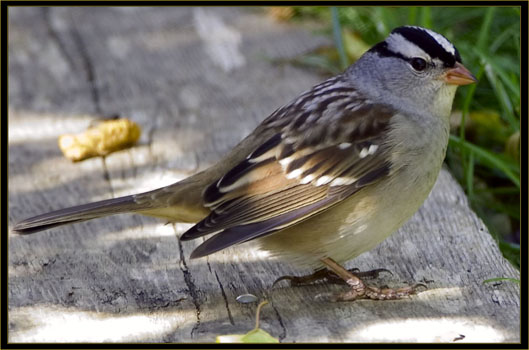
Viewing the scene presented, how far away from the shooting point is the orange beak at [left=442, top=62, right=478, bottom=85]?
3494mm

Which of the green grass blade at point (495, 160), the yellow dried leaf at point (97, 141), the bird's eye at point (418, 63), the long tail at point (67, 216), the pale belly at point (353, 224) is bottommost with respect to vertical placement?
the pale belly at point (353, 224)

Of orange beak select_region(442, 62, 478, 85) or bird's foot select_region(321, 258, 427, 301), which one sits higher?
orange beak select_region(442, 62, 478, 85)

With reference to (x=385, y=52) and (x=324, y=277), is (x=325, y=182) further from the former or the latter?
(x=385, y=52)

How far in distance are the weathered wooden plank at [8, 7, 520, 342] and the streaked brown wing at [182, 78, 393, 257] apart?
0.28 meters

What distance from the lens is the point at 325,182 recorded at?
3314 millimetres

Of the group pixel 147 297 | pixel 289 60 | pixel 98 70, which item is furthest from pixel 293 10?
pixel 147 297

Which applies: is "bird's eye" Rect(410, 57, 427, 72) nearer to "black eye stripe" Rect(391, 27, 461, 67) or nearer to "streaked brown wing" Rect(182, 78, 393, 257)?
"black eye stripe" Rect(391, 27, 461, 67)

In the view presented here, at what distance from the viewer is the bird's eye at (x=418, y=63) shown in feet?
11.7

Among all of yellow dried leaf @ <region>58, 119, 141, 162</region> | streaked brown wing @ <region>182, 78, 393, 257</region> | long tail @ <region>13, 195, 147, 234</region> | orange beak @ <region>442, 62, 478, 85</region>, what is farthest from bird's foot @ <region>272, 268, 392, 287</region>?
yellow dried leaf @ <region>58, 119, 141, 162</region>

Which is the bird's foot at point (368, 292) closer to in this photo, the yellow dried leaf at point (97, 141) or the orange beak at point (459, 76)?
the orange beak at point (459, 76)

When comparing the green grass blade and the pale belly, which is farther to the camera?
the green grass blade

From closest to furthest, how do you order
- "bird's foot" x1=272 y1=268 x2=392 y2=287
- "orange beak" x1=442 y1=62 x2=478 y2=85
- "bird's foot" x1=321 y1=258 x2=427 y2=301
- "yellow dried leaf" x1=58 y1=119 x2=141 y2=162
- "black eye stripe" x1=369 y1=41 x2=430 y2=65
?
"bird's foot" x1=321 y1=258 x2=427 y2=301 → "bird's foot" x1=272 y1=268 x2=392 y2=287 → "orange beak" x1=442 y1=62 x2=478 y2=85 → "black eye stripe" x1=369 y1=41 x2=430 y2=65 → "yellow dried leaf" x1=58 y1=119 x2=141 y2=162

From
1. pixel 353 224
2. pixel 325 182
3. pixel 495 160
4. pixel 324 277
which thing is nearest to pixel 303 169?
pixel 325 182

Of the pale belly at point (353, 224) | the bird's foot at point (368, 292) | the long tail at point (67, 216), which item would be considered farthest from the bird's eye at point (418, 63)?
the long tail at point (67, 216)
